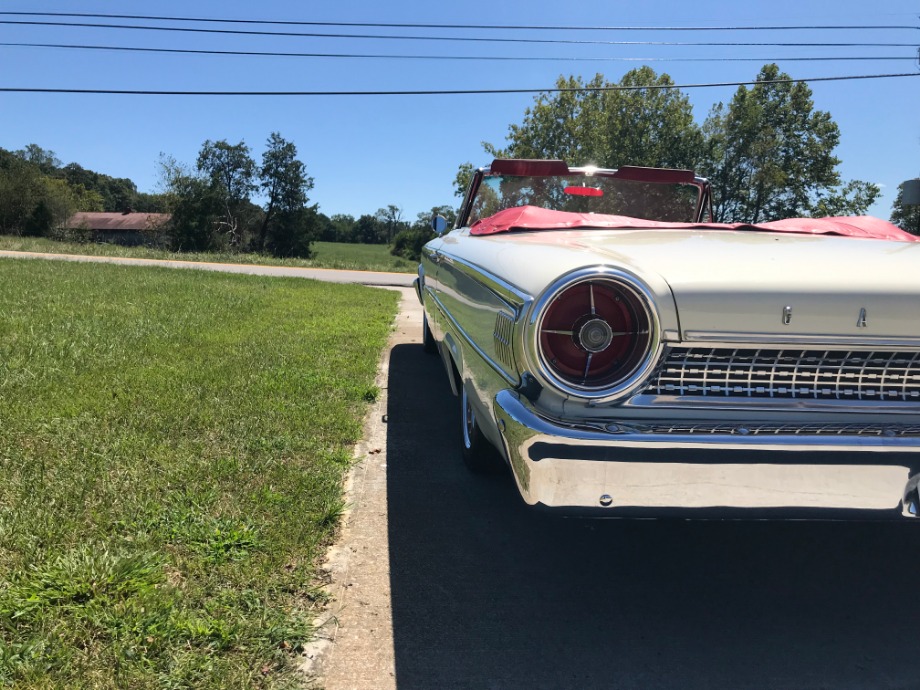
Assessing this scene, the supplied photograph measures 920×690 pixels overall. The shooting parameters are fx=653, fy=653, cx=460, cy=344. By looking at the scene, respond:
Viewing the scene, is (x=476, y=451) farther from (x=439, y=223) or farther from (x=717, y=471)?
(x=439, y=223)

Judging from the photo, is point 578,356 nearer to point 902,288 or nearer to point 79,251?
point 902,288

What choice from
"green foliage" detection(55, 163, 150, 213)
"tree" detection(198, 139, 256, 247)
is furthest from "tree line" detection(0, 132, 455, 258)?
"green foliage" detection(55, 163, 150, 213)

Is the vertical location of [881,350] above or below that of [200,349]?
above

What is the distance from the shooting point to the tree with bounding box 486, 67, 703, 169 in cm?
3759

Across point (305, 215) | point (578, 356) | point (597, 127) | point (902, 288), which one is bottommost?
point (578, 356)

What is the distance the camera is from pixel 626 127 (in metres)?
38.1

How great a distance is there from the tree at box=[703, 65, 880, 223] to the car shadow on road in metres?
38.6

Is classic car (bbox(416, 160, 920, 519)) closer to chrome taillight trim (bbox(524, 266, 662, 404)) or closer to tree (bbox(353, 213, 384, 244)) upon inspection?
chrome taillight trim (bbox(524, 266, 662, 404))

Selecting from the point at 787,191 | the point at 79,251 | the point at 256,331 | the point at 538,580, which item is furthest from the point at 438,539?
the point at 787,191

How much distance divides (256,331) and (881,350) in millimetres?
6079

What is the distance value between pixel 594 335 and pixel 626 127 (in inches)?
1556

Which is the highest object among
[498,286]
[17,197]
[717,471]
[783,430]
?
[17,197]

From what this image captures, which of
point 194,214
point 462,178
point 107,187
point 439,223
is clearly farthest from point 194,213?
point 107,187

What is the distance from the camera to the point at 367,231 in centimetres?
11312
